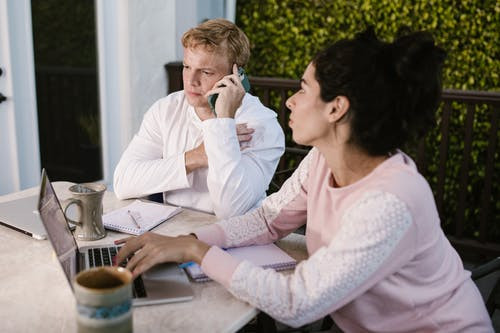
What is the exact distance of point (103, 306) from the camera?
2.63ft

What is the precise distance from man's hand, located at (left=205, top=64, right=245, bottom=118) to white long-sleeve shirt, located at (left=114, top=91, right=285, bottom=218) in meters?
0.04

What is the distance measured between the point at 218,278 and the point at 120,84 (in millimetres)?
2646

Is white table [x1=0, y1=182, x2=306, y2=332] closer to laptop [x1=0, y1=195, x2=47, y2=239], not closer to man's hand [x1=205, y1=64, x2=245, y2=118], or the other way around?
laptop [x1=0, y1=195, x2=47, y2=239]

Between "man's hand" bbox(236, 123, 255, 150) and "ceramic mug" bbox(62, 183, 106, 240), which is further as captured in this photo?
"man's hand" bbox(236, 123, 255, 150)

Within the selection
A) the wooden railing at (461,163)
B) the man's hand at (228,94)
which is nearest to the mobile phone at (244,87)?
the man's hand at (228,94)

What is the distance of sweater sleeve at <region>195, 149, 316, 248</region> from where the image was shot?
1391 mm

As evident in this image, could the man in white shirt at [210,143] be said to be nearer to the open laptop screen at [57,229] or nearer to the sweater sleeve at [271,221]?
the sweater sleeve at [271,221]

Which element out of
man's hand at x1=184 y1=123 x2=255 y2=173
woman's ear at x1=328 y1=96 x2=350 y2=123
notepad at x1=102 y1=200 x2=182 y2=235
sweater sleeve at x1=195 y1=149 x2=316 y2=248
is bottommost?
notepad at x1=102 y1=200 x2=182 y2=235

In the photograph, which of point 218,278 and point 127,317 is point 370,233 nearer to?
point 218,278

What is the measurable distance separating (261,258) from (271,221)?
0.15 m

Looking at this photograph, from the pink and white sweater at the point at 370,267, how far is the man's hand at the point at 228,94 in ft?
1.47

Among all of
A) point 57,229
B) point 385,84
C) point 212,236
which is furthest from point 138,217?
point 385,84

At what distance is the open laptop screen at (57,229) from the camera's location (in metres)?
1.06

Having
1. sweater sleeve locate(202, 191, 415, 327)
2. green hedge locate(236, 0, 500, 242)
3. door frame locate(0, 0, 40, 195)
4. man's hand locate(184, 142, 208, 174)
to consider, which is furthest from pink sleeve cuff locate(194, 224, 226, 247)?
green hedge locate(236, 0, 500, 242)
